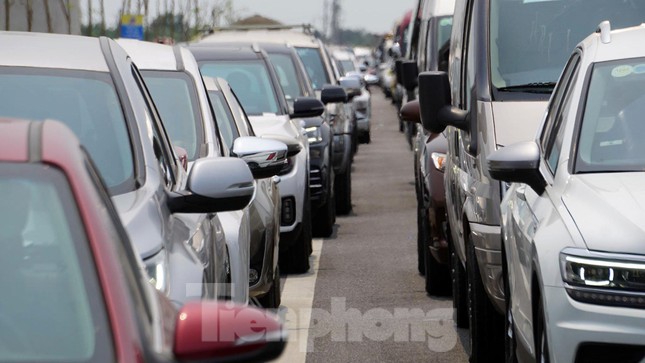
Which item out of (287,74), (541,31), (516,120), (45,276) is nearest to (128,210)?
(45,276)

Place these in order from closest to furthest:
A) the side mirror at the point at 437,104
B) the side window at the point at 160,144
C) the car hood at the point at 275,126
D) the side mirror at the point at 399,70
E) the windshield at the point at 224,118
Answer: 1. the side window at the point at 160,144
2. the side mirror at the point at 437,104
3. the windshield at the point at 224,118
4. the car hood at the point at 275,126
5. the side mirror at the point at 399,70

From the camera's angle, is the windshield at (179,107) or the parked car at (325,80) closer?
the windshield at (179,107)

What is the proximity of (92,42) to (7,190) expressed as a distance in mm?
2962

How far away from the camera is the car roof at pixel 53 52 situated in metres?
6.20

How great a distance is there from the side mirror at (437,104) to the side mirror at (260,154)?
101 centimetres

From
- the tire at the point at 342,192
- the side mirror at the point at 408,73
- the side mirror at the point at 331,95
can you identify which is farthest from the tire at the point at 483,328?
the tire at the point at 342,192

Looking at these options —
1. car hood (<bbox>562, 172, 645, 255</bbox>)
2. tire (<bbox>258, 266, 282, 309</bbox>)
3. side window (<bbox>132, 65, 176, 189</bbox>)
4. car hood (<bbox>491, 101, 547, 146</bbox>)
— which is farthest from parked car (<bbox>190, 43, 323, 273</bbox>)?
car hood (<bbox>562, 172, 645, 255</bbox>)

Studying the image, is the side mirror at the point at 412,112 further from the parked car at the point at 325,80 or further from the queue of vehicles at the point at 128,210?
the parked car at the point at 325,80

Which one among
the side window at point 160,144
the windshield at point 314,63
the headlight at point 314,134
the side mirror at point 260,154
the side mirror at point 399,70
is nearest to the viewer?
the side window at point 160,144

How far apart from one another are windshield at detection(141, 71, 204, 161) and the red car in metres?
4.61

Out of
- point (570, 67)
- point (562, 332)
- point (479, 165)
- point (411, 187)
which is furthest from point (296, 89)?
→ point (562, 332)

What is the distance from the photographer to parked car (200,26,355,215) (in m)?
17.5

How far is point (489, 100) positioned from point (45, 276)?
17.6 ft

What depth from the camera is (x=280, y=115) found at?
1351 centimetres
